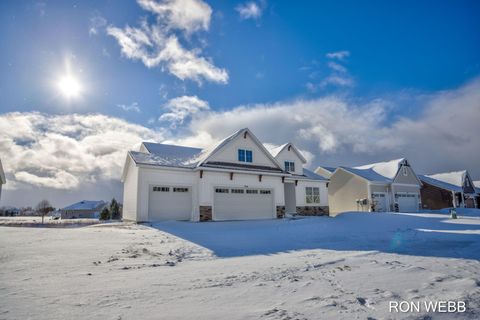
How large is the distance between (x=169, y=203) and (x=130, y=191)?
3.41m

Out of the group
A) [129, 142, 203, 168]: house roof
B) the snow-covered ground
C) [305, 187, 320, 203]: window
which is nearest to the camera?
the snow-covered ground

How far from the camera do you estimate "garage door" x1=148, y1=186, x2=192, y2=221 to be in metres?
16.5

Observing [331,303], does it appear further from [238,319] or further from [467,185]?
[467,185]

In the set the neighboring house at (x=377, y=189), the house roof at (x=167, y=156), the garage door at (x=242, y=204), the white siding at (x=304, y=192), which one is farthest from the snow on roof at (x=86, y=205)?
the garage door at (x=242, y=204)

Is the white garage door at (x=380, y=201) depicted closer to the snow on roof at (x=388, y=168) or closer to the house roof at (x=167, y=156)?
the snow on roof at (x=388, y=168)

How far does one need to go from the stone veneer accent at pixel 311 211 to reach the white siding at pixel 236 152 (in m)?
5.98

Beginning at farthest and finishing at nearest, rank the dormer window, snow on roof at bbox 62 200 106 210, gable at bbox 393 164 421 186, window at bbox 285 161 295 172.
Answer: snow on roof at bbox 62 200 106 210
gable at bbox 393 164 421 186
window at bbox 285 161 295 172
the dormer window

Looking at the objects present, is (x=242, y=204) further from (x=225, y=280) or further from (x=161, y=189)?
(x=225, y=280)

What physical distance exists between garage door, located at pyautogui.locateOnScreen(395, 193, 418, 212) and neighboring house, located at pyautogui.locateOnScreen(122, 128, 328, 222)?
56.8ft

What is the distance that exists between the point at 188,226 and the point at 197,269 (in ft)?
28.8

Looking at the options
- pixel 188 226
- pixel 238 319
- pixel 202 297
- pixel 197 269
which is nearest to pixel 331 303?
pixel 238 319

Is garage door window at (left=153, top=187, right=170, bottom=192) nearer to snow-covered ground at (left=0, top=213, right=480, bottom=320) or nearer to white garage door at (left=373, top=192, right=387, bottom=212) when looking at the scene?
snow-covered ground at (left=0, top=213, right=480, bottom=320)

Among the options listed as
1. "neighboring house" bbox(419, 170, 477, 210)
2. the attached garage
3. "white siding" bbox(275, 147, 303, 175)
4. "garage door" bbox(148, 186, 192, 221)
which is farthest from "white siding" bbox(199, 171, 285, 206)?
"neighboring house" bbox(419, 170, 477, 210)

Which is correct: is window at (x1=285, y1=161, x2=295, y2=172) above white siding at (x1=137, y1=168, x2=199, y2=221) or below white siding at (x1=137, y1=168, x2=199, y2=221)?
above
